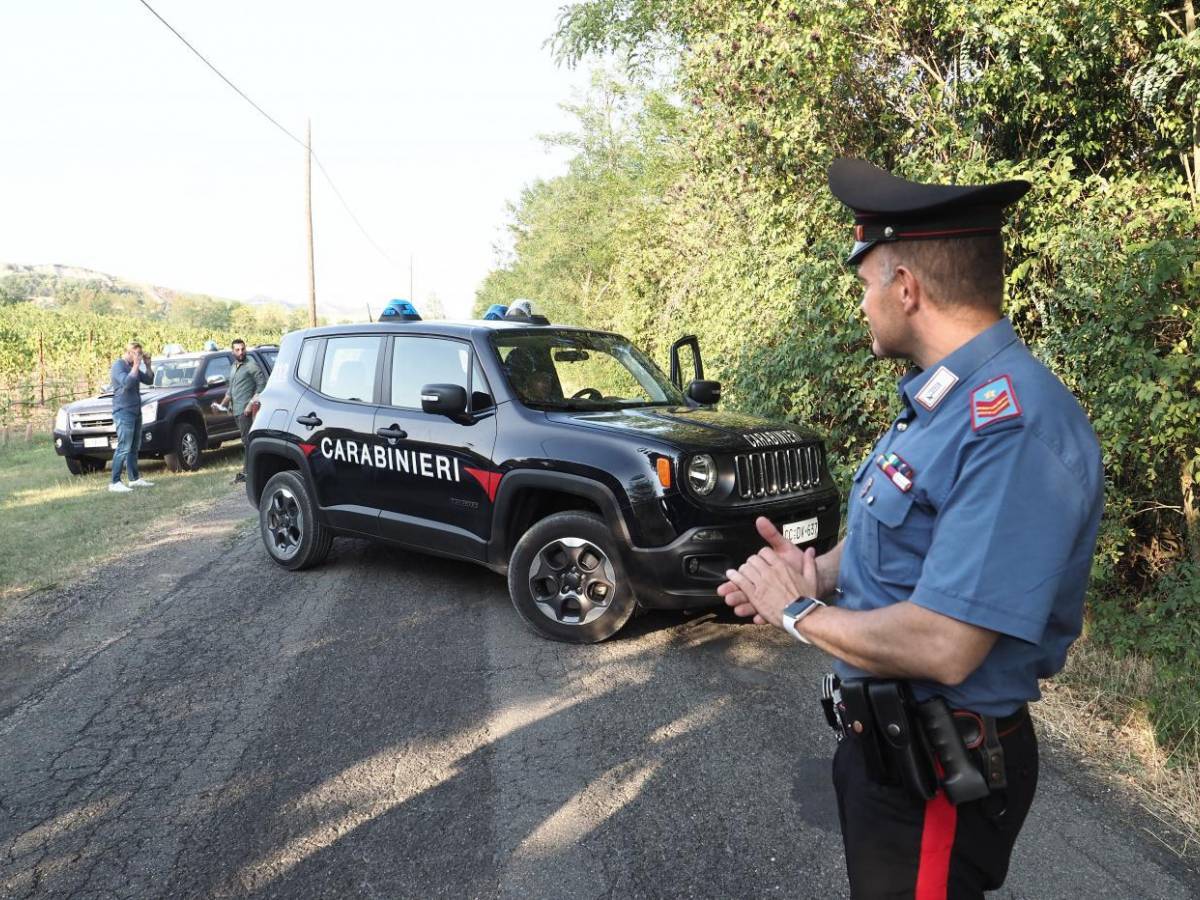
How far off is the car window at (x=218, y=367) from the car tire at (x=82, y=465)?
6.93ft

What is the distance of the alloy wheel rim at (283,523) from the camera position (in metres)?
6.56

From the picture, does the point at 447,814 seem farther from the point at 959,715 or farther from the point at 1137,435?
the point at 1137,435

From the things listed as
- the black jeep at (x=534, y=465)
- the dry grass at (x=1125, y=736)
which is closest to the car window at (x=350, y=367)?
the black jeep at (x=534, y=465)

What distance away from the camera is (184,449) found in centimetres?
1323

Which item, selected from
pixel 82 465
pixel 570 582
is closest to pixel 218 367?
pixel 82 465

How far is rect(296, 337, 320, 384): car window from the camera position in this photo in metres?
6.56

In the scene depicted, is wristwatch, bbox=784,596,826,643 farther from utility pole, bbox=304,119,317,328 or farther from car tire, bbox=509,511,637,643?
utility pole, bbox=304,119,317,328

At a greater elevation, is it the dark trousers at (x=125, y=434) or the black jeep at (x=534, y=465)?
the black jeep at (x=534, y=465)

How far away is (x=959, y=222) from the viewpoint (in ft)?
4.75

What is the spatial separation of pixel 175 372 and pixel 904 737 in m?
14.8

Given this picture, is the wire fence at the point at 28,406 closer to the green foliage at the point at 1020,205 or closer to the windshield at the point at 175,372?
the windshield at the point at 175,372

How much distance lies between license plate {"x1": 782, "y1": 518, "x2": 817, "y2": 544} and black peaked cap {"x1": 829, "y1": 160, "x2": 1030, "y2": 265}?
327cm

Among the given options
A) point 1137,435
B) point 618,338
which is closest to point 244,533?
point 618,338

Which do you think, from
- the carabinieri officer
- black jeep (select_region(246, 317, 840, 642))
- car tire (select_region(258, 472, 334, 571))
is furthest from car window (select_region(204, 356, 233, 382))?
the carabinieri officer
